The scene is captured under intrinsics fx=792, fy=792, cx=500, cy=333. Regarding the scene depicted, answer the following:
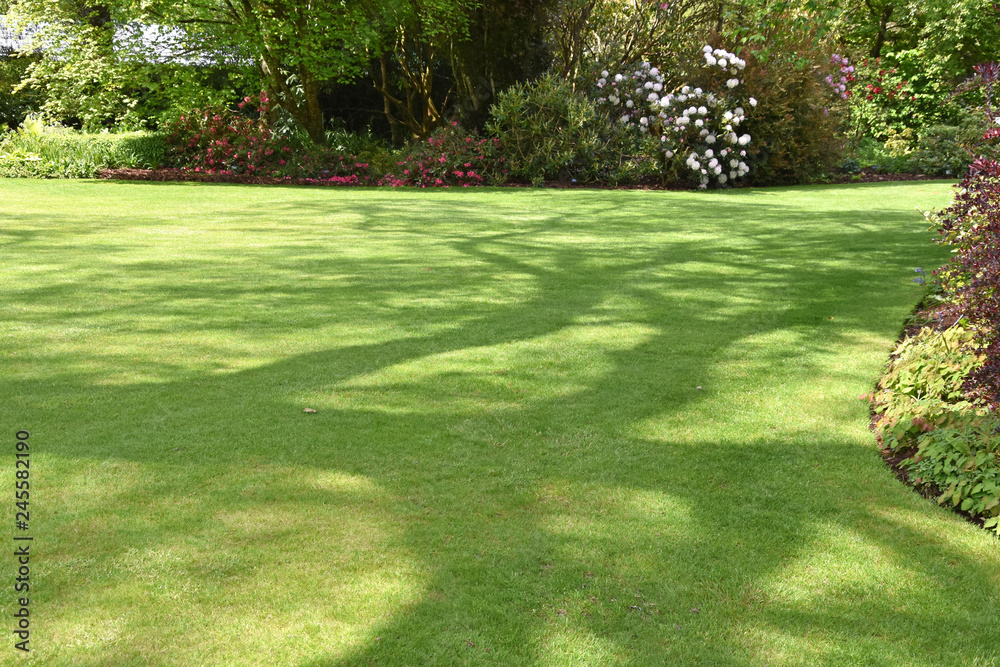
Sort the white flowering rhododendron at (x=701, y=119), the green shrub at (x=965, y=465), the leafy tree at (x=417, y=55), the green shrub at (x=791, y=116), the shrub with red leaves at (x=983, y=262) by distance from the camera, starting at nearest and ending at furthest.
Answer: the green shrub at (x=965, y=465), the shrub with red leaves at (x=983, y=262), the white flowering rhododendron at (x=701, y=119), the green shrub at (x=791, y=116), the leafy tree at (x=417, y=55)

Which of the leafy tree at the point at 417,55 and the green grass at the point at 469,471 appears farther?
the leafy tree at the point at 417,55

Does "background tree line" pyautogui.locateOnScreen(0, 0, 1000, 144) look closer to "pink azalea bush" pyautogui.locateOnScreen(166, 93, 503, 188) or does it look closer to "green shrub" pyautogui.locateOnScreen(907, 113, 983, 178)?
"pink azalea bush" pyautogui.locateOnScreen(166, 93, 503, 188)

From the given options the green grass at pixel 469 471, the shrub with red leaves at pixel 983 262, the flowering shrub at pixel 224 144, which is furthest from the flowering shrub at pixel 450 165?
the shrub with red leaves at pixel 983 262

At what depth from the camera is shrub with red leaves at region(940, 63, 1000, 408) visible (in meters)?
4.12

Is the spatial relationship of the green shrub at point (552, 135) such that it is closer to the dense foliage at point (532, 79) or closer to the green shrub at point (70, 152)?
the dense foliage at point (532, 79)

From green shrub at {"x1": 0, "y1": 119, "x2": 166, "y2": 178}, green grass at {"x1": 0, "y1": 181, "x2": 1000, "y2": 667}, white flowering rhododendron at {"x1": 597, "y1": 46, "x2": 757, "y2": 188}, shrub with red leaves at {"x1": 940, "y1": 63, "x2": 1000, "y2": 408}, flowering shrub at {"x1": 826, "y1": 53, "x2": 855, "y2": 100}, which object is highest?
flowering shrub at {"x1": 826, "y1": 53, "x2": 855, "y2": 100}

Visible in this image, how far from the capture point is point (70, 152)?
1861 centimetres

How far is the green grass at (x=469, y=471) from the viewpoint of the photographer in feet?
9.32

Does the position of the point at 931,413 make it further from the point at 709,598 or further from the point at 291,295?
the point at 291,295

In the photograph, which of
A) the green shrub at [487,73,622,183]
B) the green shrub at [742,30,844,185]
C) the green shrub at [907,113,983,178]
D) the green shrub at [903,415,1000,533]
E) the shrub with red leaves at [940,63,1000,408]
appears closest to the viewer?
the green shrub at [903,415,1000,533]

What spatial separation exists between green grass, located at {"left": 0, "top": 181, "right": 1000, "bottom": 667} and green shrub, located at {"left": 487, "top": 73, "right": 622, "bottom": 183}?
967 cm

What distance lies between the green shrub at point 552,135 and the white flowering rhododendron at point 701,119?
3.10ft

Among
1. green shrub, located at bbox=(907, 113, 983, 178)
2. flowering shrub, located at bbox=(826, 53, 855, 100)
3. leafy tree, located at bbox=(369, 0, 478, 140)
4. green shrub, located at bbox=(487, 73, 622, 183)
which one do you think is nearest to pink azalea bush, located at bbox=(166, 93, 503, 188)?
green shrub, located at bbox=(487, 73, 622, 183)

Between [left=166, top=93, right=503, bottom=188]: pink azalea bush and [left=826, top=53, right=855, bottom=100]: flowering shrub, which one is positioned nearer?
[left=166, top=93, right=503, bottom=188]: pink azalea bush
